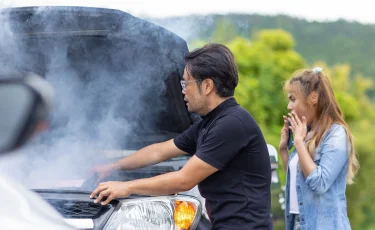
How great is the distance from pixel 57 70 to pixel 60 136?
0.41 meters

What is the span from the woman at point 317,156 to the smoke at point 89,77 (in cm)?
75

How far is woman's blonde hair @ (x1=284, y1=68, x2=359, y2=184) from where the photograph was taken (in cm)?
379

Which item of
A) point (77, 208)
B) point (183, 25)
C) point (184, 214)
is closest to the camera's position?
point (77, 208)

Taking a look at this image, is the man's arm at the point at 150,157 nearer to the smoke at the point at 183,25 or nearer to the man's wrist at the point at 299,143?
the man's wrist at the point at 299,143

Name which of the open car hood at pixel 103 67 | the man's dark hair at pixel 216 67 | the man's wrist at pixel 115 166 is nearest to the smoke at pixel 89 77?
the open car hood at pixel 103 67

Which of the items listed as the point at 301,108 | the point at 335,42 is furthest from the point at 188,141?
the point at 335,42

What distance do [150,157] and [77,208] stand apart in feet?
2.68

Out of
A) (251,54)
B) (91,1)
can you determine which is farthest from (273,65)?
(91,1)

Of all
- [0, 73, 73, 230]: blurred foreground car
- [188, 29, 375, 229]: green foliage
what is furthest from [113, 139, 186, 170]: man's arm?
[188, 29, 375, 229]: green foliage

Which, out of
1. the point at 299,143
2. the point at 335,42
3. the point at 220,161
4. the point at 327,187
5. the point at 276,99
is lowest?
the point at 335,42

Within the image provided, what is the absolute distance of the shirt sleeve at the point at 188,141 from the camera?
3482 millimetres

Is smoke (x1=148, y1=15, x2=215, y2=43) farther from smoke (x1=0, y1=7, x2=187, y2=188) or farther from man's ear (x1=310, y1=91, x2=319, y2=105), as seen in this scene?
man's ear (x1=310, y1=91, x2=319, y2=105)

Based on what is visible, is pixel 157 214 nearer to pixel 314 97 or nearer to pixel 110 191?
pixel 110 191

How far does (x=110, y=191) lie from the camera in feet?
9.59
